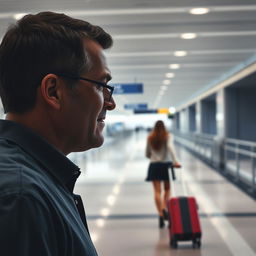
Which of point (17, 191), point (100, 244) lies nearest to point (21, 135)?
point (17, 191)

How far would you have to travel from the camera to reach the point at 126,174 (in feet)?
46.8

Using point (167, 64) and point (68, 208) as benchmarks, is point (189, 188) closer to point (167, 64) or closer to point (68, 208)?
point (167, 64)

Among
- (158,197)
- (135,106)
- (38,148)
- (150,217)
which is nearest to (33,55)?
(38,148)

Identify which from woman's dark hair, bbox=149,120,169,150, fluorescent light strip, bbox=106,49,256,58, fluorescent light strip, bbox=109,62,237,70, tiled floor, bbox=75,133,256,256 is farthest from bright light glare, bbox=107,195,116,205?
fluorescent light strip, bbox=109,62,237,70

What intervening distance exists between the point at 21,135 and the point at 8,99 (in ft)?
0.45

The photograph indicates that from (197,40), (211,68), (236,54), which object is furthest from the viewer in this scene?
(211,68)

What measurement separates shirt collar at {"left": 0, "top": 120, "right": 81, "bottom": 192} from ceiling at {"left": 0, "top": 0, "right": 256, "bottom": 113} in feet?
14.7

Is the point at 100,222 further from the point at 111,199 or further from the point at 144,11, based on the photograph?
the point at 144,11

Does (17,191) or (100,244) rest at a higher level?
(17,191)

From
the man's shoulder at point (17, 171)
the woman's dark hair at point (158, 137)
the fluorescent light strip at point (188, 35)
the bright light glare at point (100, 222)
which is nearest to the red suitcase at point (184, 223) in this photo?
the woman's dark hair at point (158, 137)

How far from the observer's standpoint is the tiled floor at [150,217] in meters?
6.00

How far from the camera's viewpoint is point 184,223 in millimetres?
6121

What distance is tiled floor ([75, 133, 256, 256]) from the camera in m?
6.00

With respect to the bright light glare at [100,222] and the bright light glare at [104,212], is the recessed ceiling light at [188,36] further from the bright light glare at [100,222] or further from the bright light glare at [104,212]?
the bright light glare at [100,222]
